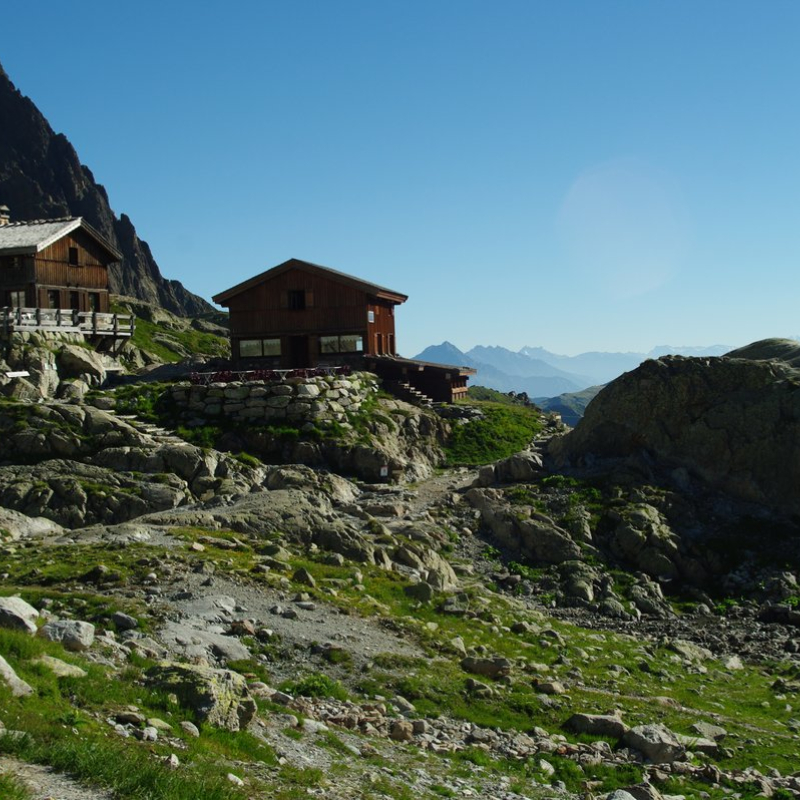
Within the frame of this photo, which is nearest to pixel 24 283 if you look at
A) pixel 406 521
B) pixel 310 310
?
pixel 310 310

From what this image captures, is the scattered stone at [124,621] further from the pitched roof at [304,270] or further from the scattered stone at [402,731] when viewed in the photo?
the pitched roof at [304,270]

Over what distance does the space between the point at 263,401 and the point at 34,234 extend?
25.3 metres

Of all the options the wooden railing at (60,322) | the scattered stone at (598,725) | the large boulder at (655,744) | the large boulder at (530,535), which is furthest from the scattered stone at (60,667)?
the wooden railing at (60,322)

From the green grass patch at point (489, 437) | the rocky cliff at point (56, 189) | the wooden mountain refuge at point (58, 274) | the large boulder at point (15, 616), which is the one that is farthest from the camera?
the rocky cliff at point (56, 189)

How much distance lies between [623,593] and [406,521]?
9.34 m

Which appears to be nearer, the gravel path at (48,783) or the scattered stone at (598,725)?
the gravel path at (48,783)

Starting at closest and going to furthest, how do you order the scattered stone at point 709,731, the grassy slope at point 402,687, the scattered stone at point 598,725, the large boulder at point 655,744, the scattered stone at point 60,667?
the grassy slope at point 402,687 → the scattered stone at point 60,667 → the large boulder at point 655,744 → the scattered stone at point 598,725 → the scattered stone at point 709,731

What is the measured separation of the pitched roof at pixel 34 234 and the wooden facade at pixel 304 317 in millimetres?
12034

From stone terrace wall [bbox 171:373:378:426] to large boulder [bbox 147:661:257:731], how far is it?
29423mm

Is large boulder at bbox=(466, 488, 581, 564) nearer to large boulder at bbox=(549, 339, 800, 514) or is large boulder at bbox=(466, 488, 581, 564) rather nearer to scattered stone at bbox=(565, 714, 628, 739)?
large boulder at bbox=(549, 339, 800, 514)

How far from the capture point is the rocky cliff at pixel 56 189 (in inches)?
6073

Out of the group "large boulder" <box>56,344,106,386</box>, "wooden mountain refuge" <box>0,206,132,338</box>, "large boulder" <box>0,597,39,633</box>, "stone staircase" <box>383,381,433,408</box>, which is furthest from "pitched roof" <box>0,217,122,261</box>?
→ "large boulder" <box>0,597,39,633</box>

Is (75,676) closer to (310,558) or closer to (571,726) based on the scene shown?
(571,726)

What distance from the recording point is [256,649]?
1838 cm
